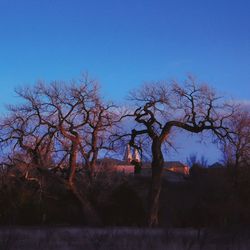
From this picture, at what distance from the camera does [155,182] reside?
1560 inches

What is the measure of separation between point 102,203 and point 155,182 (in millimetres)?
6347

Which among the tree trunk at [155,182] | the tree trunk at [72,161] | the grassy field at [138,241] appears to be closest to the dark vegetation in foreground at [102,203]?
the tree trunk at [72,161]

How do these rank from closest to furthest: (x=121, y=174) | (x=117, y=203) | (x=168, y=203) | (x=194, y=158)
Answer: (x=117, y=203) < (x=168, y=203) < (x=121, y=174) < (x=194, y=158)

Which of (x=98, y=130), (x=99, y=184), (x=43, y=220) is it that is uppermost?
(x=98, y=130)

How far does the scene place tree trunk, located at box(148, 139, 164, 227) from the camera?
3888cm

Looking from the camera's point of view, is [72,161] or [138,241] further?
[72,161]

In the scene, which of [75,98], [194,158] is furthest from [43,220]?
[194,158]

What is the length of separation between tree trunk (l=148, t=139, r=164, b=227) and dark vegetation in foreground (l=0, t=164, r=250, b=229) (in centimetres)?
93

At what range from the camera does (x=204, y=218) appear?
41562 millimetres

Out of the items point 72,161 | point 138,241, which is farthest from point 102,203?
point 138,241

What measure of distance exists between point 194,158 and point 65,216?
4102cm

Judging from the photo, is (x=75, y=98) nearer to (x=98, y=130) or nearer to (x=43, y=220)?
(x=98, y=130)

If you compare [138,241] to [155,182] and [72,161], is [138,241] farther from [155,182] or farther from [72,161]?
[72,161]

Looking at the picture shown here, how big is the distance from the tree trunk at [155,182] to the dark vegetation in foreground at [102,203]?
934mm
